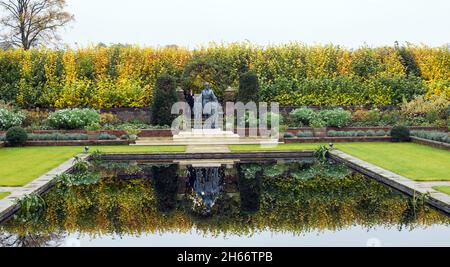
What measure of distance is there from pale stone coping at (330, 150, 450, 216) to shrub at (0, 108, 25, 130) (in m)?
13.0

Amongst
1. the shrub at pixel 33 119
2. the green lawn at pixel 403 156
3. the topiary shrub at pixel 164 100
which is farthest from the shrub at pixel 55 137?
the green lawn at pixel 403 156

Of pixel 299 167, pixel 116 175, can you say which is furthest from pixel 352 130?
pixel 116 175

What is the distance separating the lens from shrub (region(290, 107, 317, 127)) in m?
21.5

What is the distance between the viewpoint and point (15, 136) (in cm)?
1839

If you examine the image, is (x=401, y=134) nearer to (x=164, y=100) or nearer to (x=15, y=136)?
(x=164, y=100)

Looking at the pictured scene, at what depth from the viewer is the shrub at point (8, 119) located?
20594 millimetres

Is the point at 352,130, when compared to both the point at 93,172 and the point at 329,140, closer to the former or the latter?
the point at 329,140

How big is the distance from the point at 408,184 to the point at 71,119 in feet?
45.7

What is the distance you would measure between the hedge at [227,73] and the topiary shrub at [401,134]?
19.1 feet

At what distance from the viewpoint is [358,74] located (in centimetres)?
2609

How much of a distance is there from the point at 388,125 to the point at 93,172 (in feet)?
41.3

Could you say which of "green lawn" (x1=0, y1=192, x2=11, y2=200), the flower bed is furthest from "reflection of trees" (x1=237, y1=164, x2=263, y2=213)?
A: the flower bed

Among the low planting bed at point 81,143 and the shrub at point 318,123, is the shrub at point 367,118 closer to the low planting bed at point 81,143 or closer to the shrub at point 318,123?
the shrub at point 318,123
